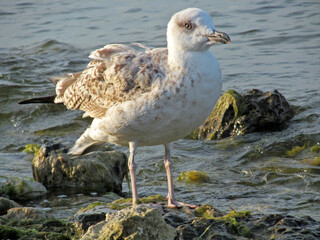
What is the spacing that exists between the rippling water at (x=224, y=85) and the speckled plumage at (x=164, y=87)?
1404 millimetres

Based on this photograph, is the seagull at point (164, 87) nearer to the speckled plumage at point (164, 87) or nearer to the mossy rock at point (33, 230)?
the speckled plumage at point (164, 87)

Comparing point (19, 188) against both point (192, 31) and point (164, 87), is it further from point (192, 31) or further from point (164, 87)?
point (192, 31)

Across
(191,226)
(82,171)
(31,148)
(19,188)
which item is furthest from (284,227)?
(31,148)

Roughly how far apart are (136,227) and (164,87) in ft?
5.04

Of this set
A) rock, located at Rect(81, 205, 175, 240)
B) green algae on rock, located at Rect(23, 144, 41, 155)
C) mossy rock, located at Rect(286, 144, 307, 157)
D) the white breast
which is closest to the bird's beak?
the white breast

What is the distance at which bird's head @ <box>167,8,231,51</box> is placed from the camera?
5134 millimetres

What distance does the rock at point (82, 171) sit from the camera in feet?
22.7

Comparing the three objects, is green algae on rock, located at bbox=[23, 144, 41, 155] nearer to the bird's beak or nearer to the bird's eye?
the bird's eye

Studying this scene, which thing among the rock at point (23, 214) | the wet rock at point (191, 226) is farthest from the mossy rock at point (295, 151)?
the rock at point (23, 214)

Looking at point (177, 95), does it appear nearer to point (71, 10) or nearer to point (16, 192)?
point (16, 192)

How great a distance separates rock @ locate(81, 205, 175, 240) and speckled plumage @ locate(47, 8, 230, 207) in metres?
1.24

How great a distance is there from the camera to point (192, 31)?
5.21 meters

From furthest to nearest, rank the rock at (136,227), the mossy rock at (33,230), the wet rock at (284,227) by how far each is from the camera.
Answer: the mossy rock at (33,230)
the wet rock at (284,227)
the rock at (136,227)

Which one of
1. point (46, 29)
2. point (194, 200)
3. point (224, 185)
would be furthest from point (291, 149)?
point (46, 29)
